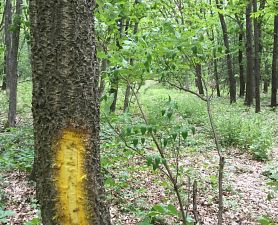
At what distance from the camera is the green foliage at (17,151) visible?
Answer: 591cm

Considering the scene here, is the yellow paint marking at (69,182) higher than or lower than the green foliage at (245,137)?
higher

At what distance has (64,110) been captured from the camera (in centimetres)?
195

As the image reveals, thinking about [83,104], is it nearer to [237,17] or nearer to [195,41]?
[195,41]

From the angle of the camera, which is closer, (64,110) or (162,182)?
(64,110)

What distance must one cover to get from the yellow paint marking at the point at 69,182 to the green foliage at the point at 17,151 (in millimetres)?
4013


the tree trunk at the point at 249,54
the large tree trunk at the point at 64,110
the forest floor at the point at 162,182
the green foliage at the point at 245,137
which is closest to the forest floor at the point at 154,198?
the forest floor at the point at 162,182

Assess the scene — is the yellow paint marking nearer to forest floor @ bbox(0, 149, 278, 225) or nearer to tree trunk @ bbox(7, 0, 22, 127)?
forest floor @ bbox(0, 149, 278, 225)

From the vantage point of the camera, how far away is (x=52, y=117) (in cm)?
197

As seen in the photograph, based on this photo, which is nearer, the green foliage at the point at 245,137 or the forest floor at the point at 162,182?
the forest floor at the point at 162,182

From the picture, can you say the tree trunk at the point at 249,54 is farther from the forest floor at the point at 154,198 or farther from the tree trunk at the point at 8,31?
the forest floor at the point at 154,198

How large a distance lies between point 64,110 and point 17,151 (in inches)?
215

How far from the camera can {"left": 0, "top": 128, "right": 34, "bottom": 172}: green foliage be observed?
5906 mm

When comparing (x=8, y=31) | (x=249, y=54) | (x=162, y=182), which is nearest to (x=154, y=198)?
(x=162, y=182)

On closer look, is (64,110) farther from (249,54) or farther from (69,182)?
(249,54)
